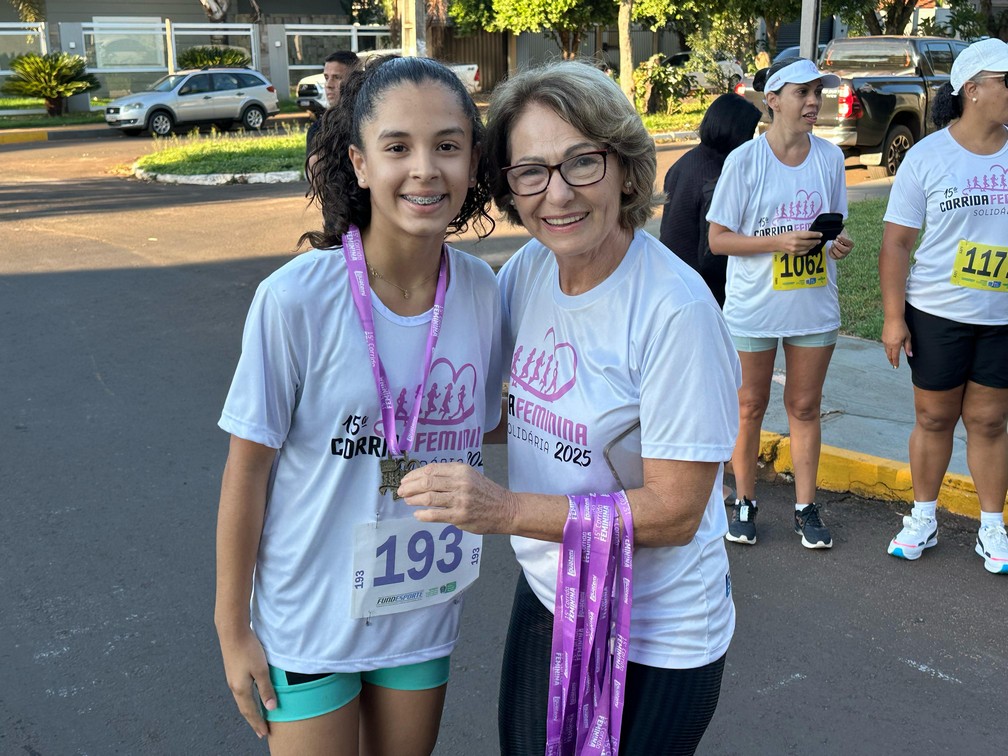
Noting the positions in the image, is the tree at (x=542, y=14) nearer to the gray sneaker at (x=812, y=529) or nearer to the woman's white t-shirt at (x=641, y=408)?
the gray sneaker at (x=812, y=529)

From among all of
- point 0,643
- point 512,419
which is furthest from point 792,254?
point 0,643

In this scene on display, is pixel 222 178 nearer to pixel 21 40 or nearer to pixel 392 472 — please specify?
pixel 392 472

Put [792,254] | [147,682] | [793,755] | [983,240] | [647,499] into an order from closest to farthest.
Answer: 1. [647,499]
2. [793,755]
3. [147,682]
4. [983,240]
5. [792,254]

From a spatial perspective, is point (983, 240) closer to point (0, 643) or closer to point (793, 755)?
point (793, 755)

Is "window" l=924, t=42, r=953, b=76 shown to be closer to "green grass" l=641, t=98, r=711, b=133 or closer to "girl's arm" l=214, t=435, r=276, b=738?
"green grass" l=641, t=98, r=711, b=133

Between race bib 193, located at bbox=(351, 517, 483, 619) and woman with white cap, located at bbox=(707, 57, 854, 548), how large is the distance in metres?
2.80

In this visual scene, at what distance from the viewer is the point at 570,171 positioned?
2039 mm

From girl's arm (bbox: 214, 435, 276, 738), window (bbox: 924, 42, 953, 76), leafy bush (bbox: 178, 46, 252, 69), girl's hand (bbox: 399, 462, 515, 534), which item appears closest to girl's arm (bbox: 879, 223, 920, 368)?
girl's hand (bbox: 399, 462, 515, 534)

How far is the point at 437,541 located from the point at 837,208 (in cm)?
331

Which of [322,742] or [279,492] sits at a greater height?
[279,492]

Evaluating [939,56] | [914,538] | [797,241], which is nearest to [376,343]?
[797,241]

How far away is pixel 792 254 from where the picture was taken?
4.61 metres

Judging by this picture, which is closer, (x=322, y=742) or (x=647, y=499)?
(x=647, y=499)

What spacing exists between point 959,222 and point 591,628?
3.10 metres
